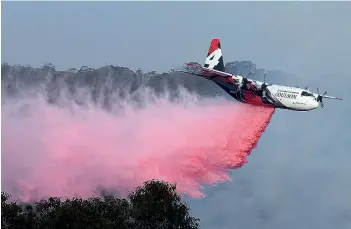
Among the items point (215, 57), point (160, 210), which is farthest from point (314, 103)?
point (160, 210)

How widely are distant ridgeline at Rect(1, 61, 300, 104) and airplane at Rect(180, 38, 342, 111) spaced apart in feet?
3.42

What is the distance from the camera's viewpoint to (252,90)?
20344 millimetres

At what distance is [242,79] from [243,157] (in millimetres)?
3108

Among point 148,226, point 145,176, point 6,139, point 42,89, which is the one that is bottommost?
point 148,226

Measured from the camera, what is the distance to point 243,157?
22.4 meters

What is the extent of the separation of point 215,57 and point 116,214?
548cm

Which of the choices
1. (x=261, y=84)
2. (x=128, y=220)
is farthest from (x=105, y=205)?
(x=261, y=84)

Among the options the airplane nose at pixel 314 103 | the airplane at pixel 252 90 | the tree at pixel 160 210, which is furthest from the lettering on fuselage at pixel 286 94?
the tree at pixel 160 210

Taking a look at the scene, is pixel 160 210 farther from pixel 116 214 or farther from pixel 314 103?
pixel 314 103

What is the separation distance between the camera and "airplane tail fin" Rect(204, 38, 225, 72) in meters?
21.0

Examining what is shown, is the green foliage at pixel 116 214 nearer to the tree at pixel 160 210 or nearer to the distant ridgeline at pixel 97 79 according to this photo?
the tree at pixel 160 210

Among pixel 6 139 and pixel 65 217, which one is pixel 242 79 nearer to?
pixel 65 217

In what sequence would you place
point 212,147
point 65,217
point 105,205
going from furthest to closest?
point 212,147, point 105,205, point 65,217

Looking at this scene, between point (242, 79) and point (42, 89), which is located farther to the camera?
point (42, 89)
